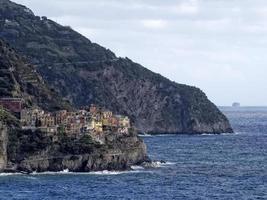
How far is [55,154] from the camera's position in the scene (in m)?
191

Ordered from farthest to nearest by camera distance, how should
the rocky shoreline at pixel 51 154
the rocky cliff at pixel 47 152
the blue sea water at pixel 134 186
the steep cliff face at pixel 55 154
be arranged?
the steep cliff face at pixel 55 154 → the rocky shoreline at pixel 51 154 → the rocky cliff at pixel 47 152 → the blue sea water at pixel 134 186

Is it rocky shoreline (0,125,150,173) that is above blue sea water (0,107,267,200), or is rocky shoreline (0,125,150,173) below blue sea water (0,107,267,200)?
above

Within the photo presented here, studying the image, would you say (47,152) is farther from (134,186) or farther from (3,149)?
(134,186)

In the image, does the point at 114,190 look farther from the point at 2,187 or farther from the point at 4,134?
the point at 4,134

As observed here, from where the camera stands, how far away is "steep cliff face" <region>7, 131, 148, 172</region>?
18875 cm

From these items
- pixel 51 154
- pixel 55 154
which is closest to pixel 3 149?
pixel 51 154

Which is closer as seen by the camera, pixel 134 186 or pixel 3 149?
pixel 134 186

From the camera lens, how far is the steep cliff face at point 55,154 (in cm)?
18875

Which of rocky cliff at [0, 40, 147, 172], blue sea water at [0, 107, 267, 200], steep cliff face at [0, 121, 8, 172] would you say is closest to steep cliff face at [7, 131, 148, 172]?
rocky cliff at [0, 40, 147, 172]

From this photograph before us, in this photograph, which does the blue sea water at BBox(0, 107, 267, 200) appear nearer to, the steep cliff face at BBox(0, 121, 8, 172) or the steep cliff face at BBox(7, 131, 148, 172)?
the steep cliff face at BBox(7, 131, 148, 172)

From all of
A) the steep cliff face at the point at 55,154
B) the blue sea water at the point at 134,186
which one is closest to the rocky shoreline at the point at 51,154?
the steep cliff face at the point at 55,154

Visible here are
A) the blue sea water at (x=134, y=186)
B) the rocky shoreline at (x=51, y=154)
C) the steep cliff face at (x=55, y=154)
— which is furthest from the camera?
the steep cliff face at (x=55, y=154)

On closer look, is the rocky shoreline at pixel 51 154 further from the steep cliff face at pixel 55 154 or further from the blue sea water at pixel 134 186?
the blue sea water at pixel 134 186

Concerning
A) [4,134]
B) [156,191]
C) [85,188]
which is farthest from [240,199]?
[4,134]
